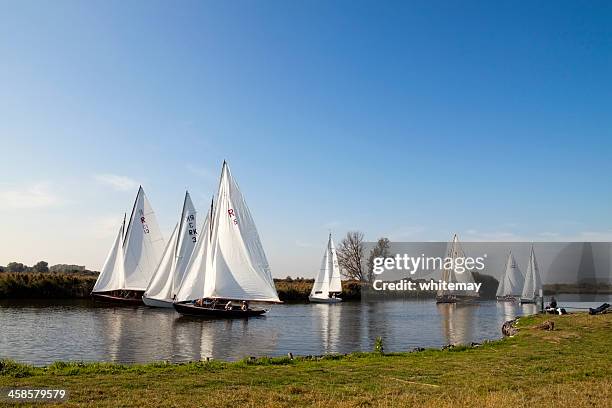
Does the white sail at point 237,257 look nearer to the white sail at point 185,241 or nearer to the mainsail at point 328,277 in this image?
the white sail at point 185,241

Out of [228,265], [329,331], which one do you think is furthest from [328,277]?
[329,331]

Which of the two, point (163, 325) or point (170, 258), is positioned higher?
point (170, 258)

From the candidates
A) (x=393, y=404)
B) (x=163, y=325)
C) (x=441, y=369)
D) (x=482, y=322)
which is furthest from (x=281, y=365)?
(x=482, y=322)

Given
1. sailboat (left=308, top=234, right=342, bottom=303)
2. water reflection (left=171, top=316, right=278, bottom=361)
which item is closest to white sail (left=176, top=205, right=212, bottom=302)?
water reflection (left=171, top=316, right=278, bottom=361)

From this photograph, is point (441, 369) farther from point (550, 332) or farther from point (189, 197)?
point (189, 197)

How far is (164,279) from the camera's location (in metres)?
62.4

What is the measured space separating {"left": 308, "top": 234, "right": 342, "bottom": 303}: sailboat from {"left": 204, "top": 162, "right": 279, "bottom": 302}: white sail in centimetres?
3309

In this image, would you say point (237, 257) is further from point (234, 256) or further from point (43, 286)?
point (43, 286)

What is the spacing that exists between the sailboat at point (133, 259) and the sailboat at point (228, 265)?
18.9 metres

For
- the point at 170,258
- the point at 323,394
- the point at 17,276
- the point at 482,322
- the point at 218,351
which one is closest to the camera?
the point at 323,394

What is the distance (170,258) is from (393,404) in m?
53.6

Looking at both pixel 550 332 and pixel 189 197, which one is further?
pixel 189 197

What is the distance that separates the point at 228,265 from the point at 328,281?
37.7 metres

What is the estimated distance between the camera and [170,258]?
2463 inches
